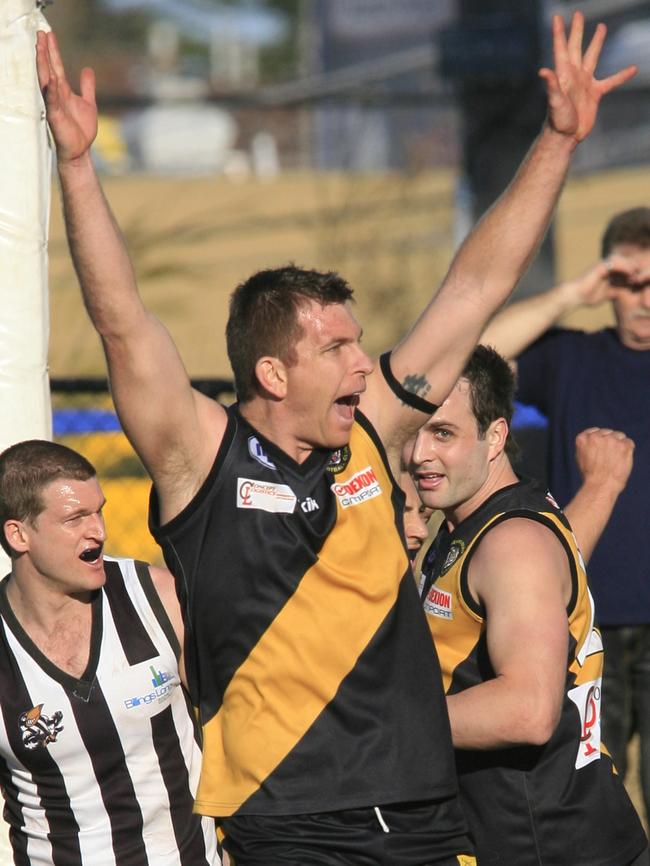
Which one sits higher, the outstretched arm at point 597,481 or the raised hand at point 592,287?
the raised hand at point 592,287

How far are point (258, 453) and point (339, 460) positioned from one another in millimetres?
201

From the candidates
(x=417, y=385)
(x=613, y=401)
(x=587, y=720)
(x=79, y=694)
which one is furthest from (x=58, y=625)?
(x=613, y=401)

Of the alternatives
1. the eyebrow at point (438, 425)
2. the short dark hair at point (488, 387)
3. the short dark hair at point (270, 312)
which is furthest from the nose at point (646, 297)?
the short dark hair at point (270, 312)

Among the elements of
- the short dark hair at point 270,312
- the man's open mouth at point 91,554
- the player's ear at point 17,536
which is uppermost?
the short dark hair at point 270,312

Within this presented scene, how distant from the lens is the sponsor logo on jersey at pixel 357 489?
3.00 meters

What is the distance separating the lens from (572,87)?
3.19 metres

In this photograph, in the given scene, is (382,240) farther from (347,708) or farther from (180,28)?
(180,28)

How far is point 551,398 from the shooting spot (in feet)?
16.5

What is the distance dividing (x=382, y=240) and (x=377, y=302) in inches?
41.7

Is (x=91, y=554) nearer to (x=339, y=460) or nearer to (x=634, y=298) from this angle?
(x=339, y=460)

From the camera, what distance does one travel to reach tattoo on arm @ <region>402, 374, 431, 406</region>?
3146mm

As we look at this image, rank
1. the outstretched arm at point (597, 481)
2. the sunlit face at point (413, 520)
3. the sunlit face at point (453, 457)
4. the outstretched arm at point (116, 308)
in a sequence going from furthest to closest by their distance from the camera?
the sunlit face at point (413, 520) < the outstretched arm at point (597, 481) < the sunlit face at point (453, 457) < the outstretched arm at point (116, 308)

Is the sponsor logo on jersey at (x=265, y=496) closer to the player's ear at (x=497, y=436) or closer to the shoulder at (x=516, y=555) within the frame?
the shoulder at (x=516, y=555)

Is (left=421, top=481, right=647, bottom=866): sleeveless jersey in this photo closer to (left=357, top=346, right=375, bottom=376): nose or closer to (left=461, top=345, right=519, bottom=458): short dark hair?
(left=461, top=345, right=519, bottom=458): short dark hair
